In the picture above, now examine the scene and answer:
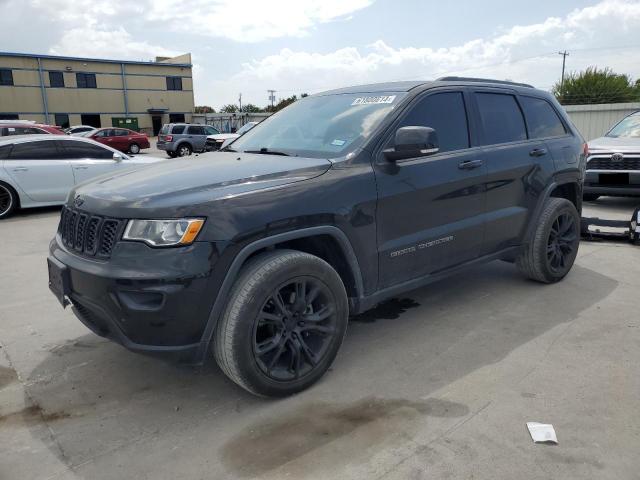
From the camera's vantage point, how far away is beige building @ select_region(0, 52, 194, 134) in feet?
151

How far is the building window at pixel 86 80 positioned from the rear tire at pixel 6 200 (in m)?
45.5

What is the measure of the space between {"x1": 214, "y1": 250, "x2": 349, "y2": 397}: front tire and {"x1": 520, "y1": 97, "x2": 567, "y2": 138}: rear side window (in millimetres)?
2752

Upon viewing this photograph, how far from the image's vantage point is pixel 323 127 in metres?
3.78

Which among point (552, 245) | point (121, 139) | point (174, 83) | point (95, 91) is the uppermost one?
point (174, 83)

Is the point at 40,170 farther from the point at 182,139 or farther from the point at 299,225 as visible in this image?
the point at 182,139

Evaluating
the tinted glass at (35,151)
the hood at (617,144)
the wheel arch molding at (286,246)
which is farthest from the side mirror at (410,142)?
the tinted glass at (35,151)

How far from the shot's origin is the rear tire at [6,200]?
9023 millimetres

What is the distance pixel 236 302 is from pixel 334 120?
1684mm

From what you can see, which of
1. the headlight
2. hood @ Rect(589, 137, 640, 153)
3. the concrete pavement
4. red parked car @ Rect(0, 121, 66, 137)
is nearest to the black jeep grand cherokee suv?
the headlight

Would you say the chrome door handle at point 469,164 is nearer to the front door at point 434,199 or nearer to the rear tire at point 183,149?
the front door at point 434,199

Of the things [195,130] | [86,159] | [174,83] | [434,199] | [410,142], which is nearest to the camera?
[410,142]

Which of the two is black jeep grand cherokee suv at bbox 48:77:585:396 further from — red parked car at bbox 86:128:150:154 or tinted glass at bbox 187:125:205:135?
red parked car at bbox 86:128:150:154

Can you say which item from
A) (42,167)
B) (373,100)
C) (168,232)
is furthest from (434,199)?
(42,167)

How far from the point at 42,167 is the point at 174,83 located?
4893cm
